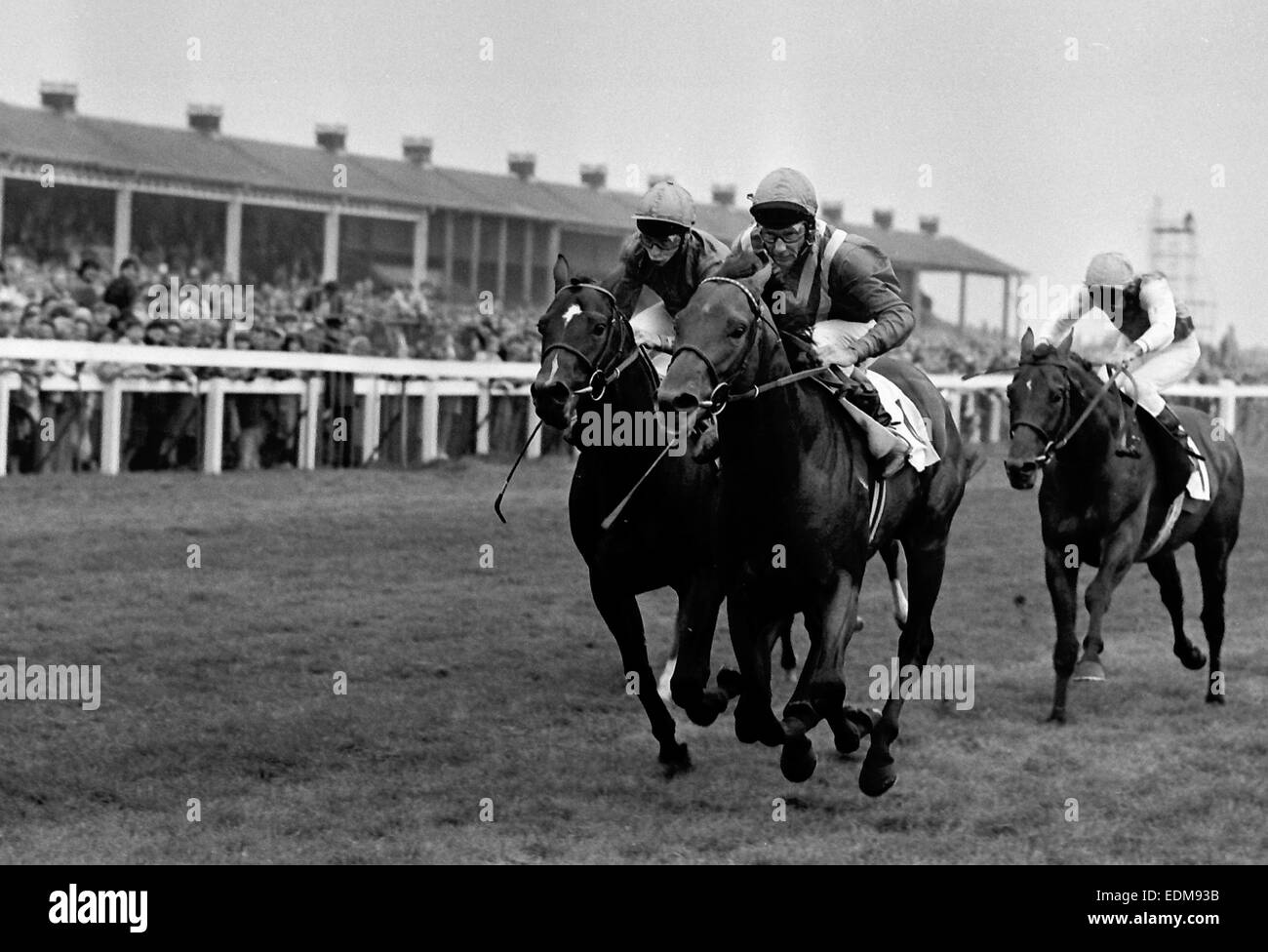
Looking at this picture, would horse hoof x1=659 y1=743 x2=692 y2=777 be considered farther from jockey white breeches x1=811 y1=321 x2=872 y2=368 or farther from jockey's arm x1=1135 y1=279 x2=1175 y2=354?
Answer: jockey's arm x1=1135 y1=279 x2=1175 y2=354

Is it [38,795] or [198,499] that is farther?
[198,499]

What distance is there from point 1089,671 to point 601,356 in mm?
3772

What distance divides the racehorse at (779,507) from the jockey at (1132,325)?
9.59ft

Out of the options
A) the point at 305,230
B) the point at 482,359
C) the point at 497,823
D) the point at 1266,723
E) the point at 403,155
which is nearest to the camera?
the point at 497,823

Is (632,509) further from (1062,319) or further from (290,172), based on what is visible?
(290,172)

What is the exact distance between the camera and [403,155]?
119 ft

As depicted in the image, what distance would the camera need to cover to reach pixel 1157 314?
8.93 m

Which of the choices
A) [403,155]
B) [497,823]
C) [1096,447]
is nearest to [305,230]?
[403,155]

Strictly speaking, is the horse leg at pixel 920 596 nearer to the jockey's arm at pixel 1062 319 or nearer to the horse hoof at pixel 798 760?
the horse hoof at pixel 798 760

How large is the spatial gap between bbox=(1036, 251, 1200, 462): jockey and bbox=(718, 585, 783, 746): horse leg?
315 cm

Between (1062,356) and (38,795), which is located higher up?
(1062,356)

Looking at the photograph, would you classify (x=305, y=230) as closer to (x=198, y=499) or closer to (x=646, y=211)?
(x=198, y=499)

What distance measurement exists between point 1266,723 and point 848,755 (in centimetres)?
212

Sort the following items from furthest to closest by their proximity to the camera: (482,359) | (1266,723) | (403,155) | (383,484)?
(403,155) < (482,359) < (383,484) < (1266,723)
